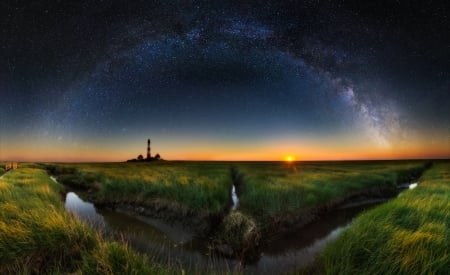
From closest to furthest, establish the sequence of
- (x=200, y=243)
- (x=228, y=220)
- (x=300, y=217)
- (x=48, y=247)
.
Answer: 1. (x=48, y=247)
2. (x=200, y=243)
3. (x=228, y=220)
4. (x=300, y=217)

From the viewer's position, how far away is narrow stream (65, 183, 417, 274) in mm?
6461

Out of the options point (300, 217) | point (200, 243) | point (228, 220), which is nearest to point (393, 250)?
point (228, 220)

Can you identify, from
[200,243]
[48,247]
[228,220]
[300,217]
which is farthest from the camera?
[300,217]

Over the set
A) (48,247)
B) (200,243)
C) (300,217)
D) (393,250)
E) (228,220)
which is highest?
(393,250)

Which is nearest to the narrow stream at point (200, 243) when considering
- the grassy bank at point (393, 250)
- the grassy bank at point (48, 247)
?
the grassy bank at point (393, 250)

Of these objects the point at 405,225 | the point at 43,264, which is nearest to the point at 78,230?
the point at 43,264

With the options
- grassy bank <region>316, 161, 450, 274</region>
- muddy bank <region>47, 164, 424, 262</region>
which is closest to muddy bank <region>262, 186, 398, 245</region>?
muddy bank <region>47, 164, 424, 262</region>

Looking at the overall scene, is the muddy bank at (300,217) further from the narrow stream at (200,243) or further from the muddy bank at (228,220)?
the narrow stream at (200,243)

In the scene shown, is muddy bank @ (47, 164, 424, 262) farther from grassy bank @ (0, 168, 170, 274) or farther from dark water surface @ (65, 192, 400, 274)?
grassy bank @ (0, 168, 170, 274)

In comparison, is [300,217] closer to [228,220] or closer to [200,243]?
[228,220]

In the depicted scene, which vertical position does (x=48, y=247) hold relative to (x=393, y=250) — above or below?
below

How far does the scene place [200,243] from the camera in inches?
310

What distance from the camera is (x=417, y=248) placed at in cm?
463

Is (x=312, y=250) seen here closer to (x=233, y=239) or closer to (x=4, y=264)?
(x=233, y=239)
